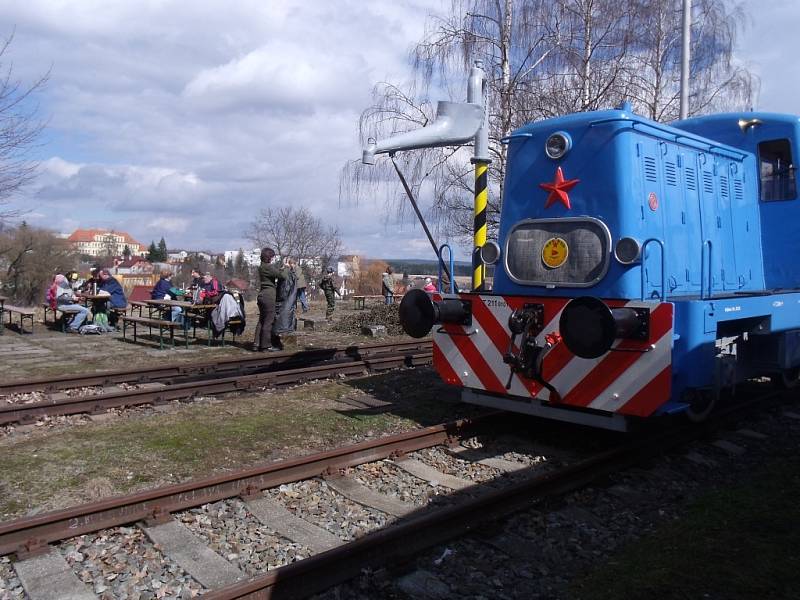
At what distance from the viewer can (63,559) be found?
149 inches

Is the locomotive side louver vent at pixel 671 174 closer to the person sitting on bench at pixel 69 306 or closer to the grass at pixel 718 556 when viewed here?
the grass at pixel 718 556

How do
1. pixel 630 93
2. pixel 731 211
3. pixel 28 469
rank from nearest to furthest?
1. pixel 28 469
2. pixel 731 211
3. pixel 630 93

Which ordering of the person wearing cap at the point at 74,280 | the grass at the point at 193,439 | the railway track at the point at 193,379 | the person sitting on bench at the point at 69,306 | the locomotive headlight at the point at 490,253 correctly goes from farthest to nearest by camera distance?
the person wearing cap at the point at 74,280 → the person sitting on bench at the point at 69,306 → the railway track at the point at 193,379 → the locomotive headlight at the point at 490,253 → the grass at the point at 193,439

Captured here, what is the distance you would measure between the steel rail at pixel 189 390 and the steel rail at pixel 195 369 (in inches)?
23.4

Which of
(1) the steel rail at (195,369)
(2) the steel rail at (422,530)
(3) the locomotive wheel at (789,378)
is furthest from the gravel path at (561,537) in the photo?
(1) the steel rail at (195,369)

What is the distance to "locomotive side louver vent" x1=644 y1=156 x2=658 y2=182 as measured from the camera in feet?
19.8

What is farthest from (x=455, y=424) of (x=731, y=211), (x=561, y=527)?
(x=731, y=211)

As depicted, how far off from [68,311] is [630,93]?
547 inches

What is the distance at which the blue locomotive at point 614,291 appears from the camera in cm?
543

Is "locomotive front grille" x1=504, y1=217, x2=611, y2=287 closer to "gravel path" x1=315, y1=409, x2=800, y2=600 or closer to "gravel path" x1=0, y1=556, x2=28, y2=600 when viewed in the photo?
"gravel path" x1=315, y1=409, x2=800, y2=600

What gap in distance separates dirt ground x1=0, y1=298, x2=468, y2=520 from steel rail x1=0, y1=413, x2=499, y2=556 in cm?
58

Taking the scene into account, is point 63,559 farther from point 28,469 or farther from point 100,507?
point 28,469

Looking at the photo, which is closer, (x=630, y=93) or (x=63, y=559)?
(x=63, y=559)

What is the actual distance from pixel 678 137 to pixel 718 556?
13.1 feet
